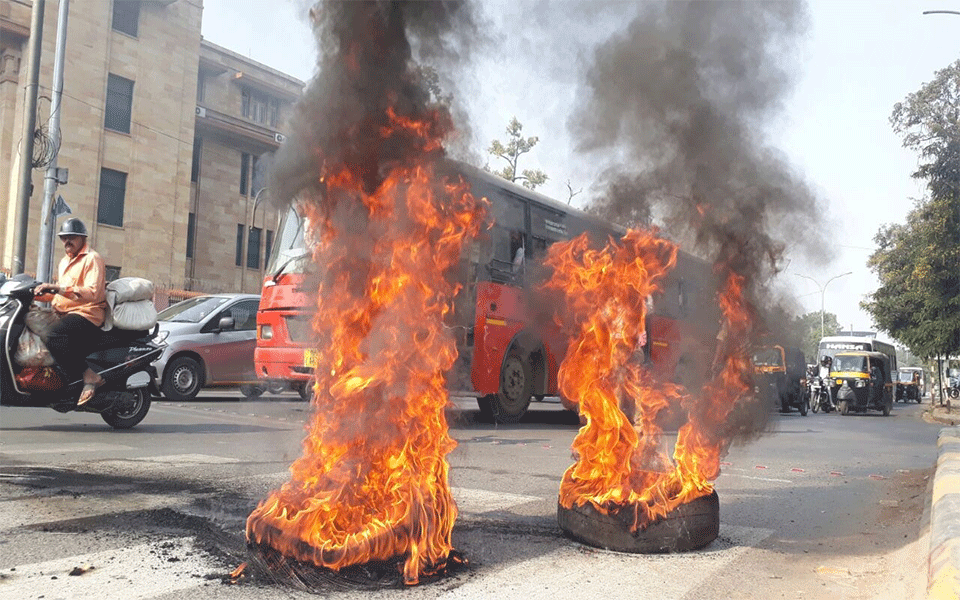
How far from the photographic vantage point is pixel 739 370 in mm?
4902

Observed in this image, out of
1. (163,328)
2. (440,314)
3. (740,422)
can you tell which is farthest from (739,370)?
(163,328)

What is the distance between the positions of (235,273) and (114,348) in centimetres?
2190

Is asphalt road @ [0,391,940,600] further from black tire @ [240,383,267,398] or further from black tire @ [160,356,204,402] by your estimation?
black tire @ [240,383,267,398]

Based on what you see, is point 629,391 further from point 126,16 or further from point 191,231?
point 126,16

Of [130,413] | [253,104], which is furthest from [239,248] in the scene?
[130,413]

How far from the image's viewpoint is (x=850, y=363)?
1028 inches

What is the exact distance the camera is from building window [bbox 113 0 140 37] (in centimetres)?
2494

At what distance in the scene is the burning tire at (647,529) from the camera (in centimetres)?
394

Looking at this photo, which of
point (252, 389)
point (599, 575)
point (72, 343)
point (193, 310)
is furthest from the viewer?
point (252, 389)

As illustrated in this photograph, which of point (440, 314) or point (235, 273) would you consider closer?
point (440, 314)

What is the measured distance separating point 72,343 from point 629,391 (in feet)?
18.2

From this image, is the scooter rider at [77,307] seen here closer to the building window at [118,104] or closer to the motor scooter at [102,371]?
the motor scooter at [102,371]

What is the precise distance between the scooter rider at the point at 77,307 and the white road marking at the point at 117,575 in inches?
169

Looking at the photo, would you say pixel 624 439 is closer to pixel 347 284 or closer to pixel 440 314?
pixel 440 314
